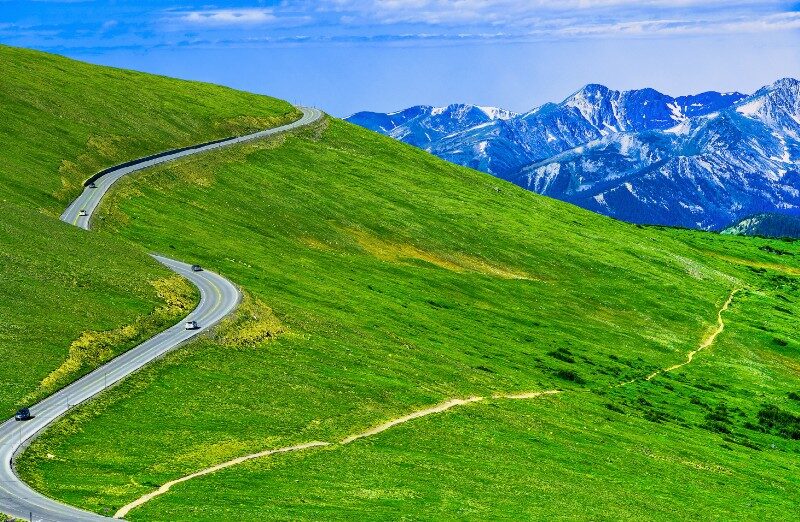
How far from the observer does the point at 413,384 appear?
103188mm

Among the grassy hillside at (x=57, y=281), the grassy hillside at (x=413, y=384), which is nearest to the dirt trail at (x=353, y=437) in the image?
the grassy hillside at (x=413, y=384)

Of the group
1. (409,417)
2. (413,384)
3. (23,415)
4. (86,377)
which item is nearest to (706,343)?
(413,384)

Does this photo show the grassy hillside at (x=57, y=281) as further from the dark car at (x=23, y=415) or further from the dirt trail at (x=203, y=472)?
the dirt trail at (x=203, y=472)

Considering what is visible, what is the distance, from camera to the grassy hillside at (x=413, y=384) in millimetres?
72688

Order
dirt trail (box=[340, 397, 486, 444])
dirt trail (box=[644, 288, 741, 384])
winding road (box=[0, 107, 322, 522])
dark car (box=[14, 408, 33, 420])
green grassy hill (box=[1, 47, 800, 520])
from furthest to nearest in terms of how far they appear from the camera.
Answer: dirt trail (box=[644, 288, 741, 384])
dirt trail (box=[340, 397, 486, 444])
dark car (box=[14, 408, 33, 420])
green grassy hill (box=[1, 47, 800, 520])
winding road (box=[0, 107, 322, 522])

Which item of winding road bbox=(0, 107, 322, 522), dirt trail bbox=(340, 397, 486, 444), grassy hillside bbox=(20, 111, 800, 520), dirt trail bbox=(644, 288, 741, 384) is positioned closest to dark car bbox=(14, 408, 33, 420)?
winding road bbox=(0, 107, 322, 522)

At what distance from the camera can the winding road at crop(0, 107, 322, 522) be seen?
58.9m

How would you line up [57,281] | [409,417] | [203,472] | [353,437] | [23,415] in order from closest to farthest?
[203,472]
[23,415]
[353,437]
[409,417]
[57,281]

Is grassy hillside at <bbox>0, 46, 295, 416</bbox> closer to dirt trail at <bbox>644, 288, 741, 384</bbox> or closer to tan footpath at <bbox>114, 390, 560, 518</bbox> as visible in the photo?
tan footpath at <bbox>114, 390, 560, 518</bbox>

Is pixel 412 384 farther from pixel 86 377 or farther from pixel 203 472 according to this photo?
pixel 203 472

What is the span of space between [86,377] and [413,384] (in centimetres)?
3392

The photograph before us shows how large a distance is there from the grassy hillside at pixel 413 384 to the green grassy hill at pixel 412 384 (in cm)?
34

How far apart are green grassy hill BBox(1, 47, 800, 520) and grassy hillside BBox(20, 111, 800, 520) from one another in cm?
34

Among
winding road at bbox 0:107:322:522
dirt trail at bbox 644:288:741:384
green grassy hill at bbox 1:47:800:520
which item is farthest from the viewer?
dirt trail at bbox 644:288:741:384
